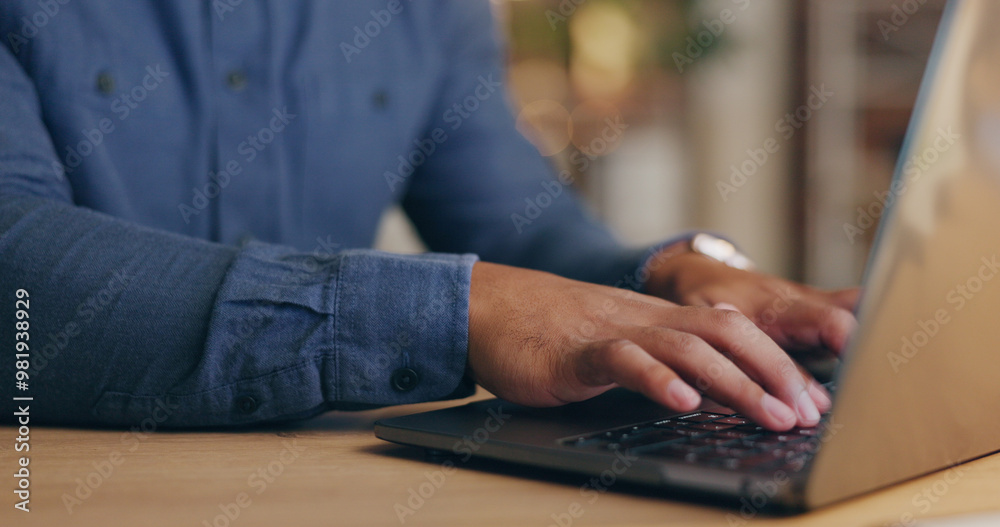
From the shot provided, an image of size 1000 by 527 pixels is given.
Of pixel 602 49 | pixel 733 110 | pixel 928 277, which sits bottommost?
pixel 733 110

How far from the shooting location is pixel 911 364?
37 cm

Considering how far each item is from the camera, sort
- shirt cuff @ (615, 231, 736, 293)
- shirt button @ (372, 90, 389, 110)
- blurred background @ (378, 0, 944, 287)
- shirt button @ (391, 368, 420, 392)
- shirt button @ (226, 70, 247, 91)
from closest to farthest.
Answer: shirt button @ (391, 368, 420, 392) < shirt cuff @ (615, 231, 736, 293) < shirt button @ (226, 70, 247, 91) < shirt button @ (372, 90, 389, 110) < blurred background @ (378, 0, 944, 287)

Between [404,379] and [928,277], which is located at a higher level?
[928,277]

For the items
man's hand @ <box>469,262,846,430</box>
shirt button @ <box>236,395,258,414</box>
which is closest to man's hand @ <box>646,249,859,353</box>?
man's hand @ <box>469,262,846,430</box>

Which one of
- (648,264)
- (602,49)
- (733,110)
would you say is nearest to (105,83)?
(648,264)

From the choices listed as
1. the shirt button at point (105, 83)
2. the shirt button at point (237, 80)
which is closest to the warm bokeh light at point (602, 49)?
the shirt button at point (237, 80)

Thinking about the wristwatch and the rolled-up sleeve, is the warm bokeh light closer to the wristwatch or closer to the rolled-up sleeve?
the wristwatch

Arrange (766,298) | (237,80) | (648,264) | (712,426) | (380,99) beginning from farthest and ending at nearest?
(380,99)
(237,80)
(648,264)
(766,298)
(712,426)

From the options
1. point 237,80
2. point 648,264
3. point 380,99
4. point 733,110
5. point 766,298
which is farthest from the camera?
point 733,110

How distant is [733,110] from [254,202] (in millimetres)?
3479

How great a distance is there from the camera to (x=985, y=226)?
1.28 feet

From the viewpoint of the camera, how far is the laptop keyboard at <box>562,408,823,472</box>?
39 cm

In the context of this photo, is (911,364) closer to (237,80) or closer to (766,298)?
(766,298)

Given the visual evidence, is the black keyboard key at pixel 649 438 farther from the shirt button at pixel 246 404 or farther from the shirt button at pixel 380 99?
the shirt button at pixel 380 99
